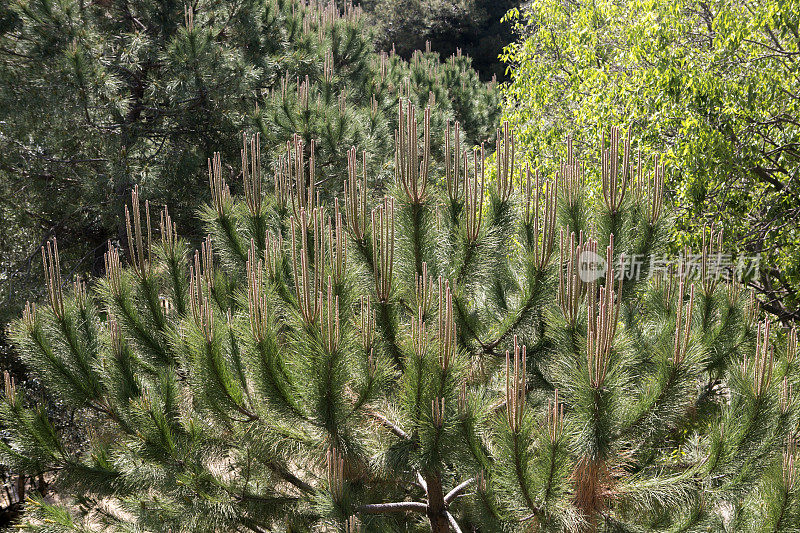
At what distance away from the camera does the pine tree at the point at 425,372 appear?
2656mm

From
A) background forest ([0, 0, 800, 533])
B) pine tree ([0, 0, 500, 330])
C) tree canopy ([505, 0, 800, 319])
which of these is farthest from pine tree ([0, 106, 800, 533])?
pine tree ([0, 0, 500, 330])

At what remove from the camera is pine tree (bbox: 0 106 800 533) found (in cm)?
266

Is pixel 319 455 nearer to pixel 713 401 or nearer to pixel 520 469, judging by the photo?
pixel 520 469

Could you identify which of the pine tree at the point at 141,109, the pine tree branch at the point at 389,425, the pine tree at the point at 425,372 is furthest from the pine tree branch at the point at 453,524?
the pine tree at the point at 141,109

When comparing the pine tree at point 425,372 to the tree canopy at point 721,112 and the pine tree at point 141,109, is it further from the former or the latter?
the pine tree at point 141,109

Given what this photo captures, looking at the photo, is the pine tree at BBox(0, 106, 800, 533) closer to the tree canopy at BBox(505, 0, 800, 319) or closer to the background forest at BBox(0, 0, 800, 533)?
the background forest at BBox(0, 0, 800, 533)

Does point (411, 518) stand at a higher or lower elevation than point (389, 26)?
lower

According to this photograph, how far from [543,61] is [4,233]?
6.81 meters

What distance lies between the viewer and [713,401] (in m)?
3.78

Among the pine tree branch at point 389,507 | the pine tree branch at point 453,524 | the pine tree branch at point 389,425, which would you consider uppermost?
the pine tree branch at point 389,425

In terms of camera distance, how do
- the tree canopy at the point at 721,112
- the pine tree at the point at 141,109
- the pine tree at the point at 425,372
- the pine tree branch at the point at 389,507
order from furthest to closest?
the pine tree at the point at 141,109, the tree canopy at the point at 721,112, the pine tree branch at the point at 389,507, the pine tree at the point at 425,372

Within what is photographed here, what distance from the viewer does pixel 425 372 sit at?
261 centimetres

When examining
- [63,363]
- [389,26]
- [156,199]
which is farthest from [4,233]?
[389,26]

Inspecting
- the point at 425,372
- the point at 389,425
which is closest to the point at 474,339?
the point at 389,425
